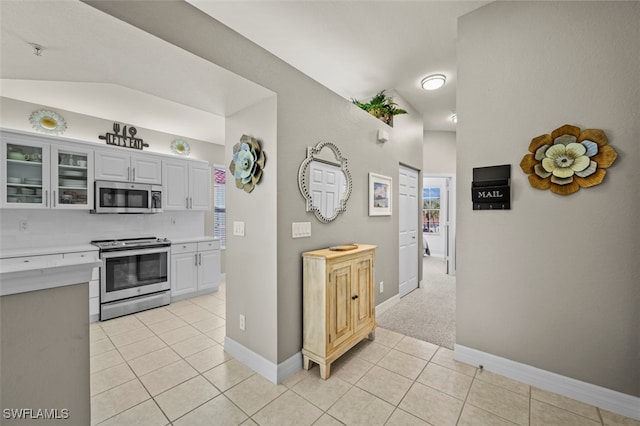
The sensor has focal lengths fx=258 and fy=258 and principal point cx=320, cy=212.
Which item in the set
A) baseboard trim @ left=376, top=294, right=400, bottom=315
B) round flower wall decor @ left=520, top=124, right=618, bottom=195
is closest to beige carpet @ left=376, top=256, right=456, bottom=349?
baseboard trim @ left=376, top=294, right=400, bottom=315

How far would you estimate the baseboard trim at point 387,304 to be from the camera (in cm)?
335

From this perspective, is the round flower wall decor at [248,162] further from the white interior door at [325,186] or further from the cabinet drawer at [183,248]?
the cabinet drawer at [183,248]

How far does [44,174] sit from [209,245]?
2.14m

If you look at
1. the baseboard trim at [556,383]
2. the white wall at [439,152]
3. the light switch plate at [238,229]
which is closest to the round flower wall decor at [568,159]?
the baseboard trim at [556,383]

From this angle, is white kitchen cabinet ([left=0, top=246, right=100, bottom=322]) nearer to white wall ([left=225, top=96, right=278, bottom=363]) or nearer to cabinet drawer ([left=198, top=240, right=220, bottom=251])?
Result: cabinet drawer ([left=198, top=240, right=220, bottom=251])

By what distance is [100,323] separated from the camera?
3.14 m

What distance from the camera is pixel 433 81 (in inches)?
134

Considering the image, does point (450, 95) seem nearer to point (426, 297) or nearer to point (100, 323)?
point (426, 297)

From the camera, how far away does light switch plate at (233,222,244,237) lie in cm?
232

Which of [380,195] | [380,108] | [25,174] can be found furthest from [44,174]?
[380,108]

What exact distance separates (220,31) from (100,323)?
355 centimetres

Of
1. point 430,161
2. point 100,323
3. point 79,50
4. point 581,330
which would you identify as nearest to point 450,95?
point 430,161

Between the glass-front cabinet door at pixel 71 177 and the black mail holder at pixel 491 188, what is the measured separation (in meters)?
4.42

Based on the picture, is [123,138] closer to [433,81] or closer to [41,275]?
[41,275]
